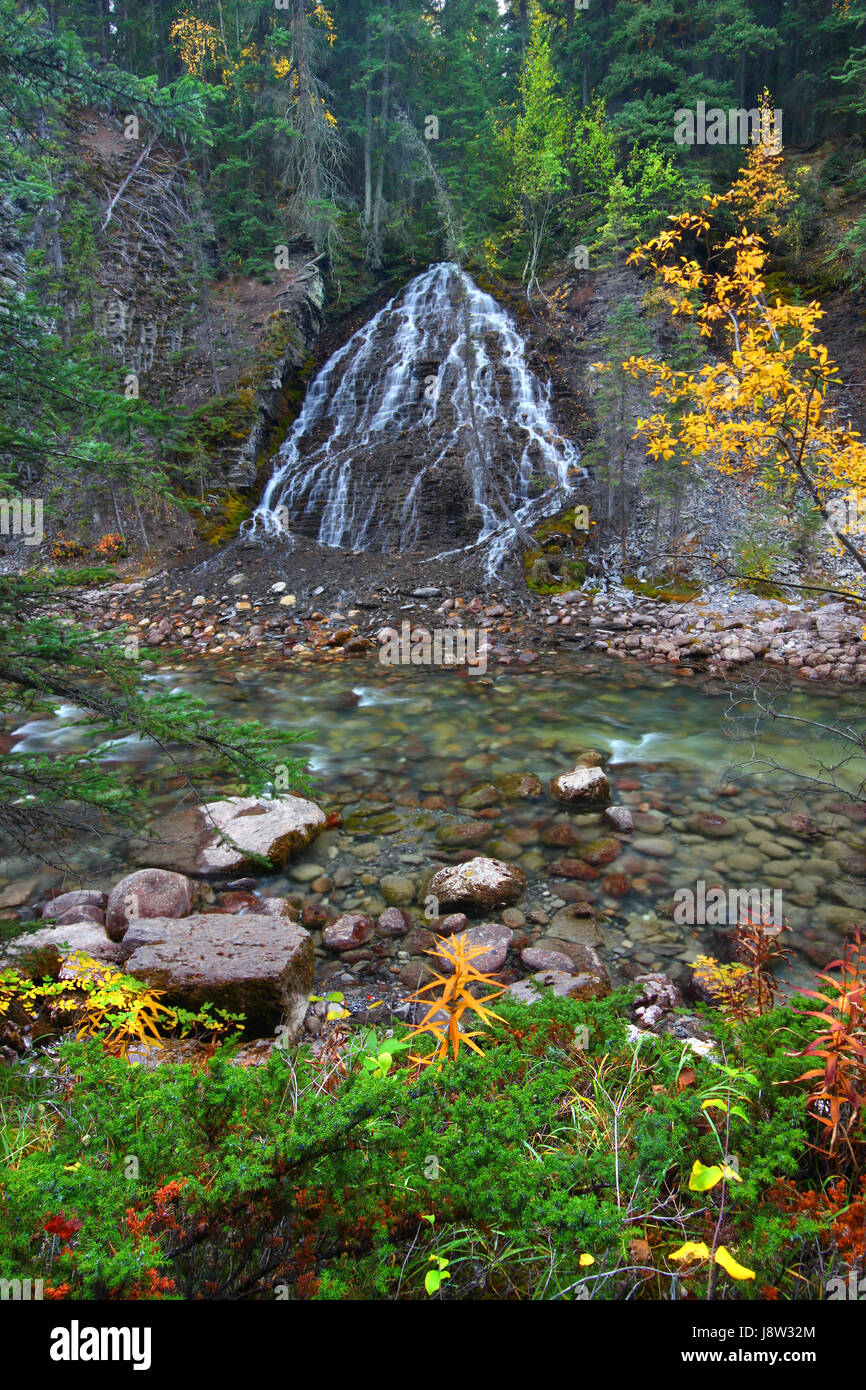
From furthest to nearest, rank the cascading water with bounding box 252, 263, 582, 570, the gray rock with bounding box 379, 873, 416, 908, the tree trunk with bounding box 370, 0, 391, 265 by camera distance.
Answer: the tree trunk with bounding box 370, 0, 391, 265
the cascading water with bounding box 252, 263, 582, 570
the gray rock with bounding box 379, 873, 416, 908

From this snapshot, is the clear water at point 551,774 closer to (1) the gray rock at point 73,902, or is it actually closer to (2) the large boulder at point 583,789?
(2) the large boulder at point 583,789

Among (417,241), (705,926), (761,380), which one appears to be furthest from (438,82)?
(705,926)

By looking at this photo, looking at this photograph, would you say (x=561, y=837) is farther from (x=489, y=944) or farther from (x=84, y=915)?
(x=84, y=915)

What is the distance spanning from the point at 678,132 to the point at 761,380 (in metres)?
25.4

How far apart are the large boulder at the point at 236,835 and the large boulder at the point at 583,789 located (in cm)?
271

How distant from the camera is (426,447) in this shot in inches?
747

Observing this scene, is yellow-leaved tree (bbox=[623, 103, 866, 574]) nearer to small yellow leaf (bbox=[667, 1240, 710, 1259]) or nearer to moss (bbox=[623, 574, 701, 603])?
small yellow leaf (bbox=[667, 1240, 710, 1259])

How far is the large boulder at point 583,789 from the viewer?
690 centimetres

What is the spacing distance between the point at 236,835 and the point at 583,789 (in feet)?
12.3

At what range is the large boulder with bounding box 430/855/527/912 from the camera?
17.2ft

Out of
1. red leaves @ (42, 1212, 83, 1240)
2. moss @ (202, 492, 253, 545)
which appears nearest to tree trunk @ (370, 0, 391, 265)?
moss @ (202, 492, 253, 545)

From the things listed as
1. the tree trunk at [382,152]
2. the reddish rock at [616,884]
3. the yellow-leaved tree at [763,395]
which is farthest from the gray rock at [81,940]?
the tree trunk at [382,152]

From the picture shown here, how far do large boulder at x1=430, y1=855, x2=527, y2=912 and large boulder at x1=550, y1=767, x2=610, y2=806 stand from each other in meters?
1.62
